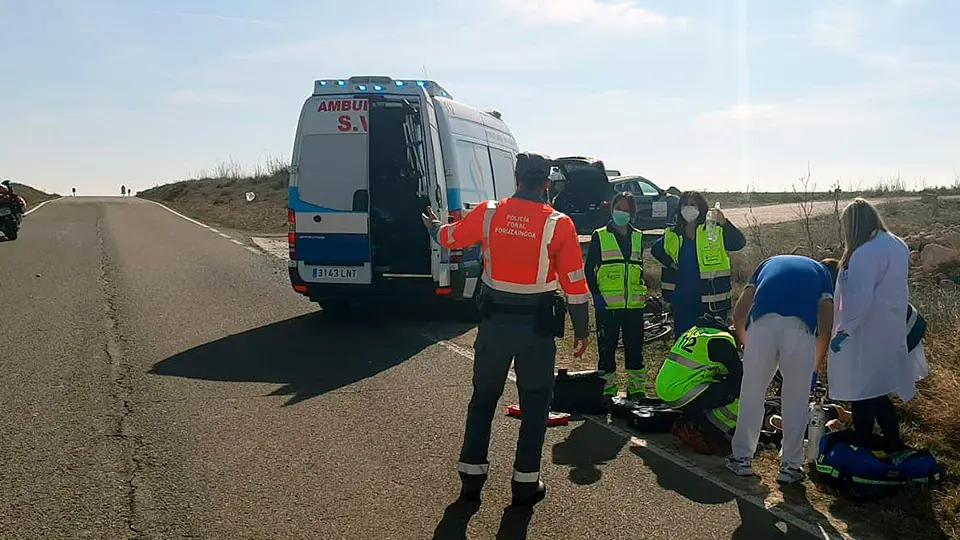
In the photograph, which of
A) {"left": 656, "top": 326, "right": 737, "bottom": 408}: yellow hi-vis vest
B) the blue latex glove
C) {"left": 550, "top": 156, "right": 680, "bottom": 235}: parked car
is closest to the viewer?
the blue latex glove

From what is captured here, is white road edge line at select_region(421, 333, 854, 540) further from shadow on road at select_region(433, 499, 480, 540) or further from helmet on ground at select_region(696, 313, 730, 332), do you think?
shadow on road at select_region(433, 499, 480, 540)

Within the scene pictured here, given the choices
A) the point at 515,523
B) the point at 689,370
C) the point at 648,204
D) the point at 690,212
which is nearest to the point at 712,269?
the point at 690,212

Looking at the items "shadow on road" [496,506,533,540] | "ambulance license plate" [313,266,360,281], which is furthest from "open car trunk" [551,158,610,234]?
"shadow on road" [496,506,533,540]

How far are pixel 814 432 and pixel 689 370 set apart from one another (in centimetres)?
99

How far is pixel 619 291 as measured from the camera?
7.58 metres

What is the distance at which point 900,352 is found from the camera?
17.8 feet

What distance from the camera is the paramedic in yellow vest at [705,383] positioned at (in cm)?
611

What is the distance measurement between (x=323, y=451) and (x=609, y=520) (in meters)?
2.02

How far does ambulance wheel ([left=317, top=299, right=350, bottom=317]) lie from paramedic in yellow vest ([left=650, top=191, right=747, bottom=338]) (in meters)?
5.02

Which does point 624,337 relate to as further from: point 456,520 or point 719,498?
point 456,520

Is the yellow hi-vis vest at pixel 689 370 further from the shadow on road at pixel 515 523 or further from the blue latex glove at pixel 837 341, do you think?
the shadow on road at pixel 515 523

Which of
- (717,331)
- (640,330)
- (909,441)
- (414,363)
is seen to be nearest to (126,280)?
(414,363)

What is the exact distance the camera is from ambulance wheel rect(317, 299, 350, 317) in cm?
1132

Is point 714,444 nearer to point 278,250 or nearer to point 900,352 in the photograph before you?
point 900,352
